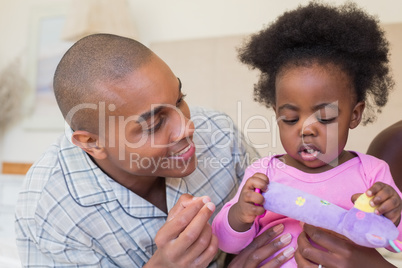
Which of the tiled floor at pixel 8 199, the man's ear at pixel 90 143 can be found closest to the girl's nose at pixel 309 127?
the man's ear at pixel 90 143

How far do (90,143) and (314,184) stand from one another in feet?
1.92

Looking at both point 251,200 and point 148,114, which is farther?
point 148,114

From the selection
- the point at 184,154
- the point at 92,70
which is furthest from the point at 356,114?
the point at 92,70

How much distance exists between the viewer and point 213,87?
2240mm

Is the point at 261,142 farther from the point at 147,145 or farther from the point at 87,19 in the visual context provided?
the point at 87,19

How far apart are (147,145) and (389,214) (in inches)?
22.3

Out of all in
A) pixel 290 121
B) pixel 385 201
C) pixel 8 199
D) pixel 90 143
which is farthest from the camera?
pixel 8 199

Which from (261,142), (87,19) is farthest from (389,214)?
(87,19)

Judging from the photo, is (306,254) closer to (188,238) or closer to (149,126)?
(188,238)

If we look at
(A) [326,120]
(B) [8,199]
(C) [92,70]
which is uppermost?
(C) [92,70]

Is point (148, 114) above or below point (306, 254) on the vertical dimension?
above

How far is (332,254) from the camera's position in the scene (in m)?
0.88

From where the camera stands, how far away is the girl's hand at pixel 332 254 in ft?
2.85

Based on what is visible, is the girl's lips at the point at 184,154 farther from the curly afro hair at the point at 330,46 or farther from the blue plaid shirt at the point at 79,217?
the curly afro hair at the point at 330,46
